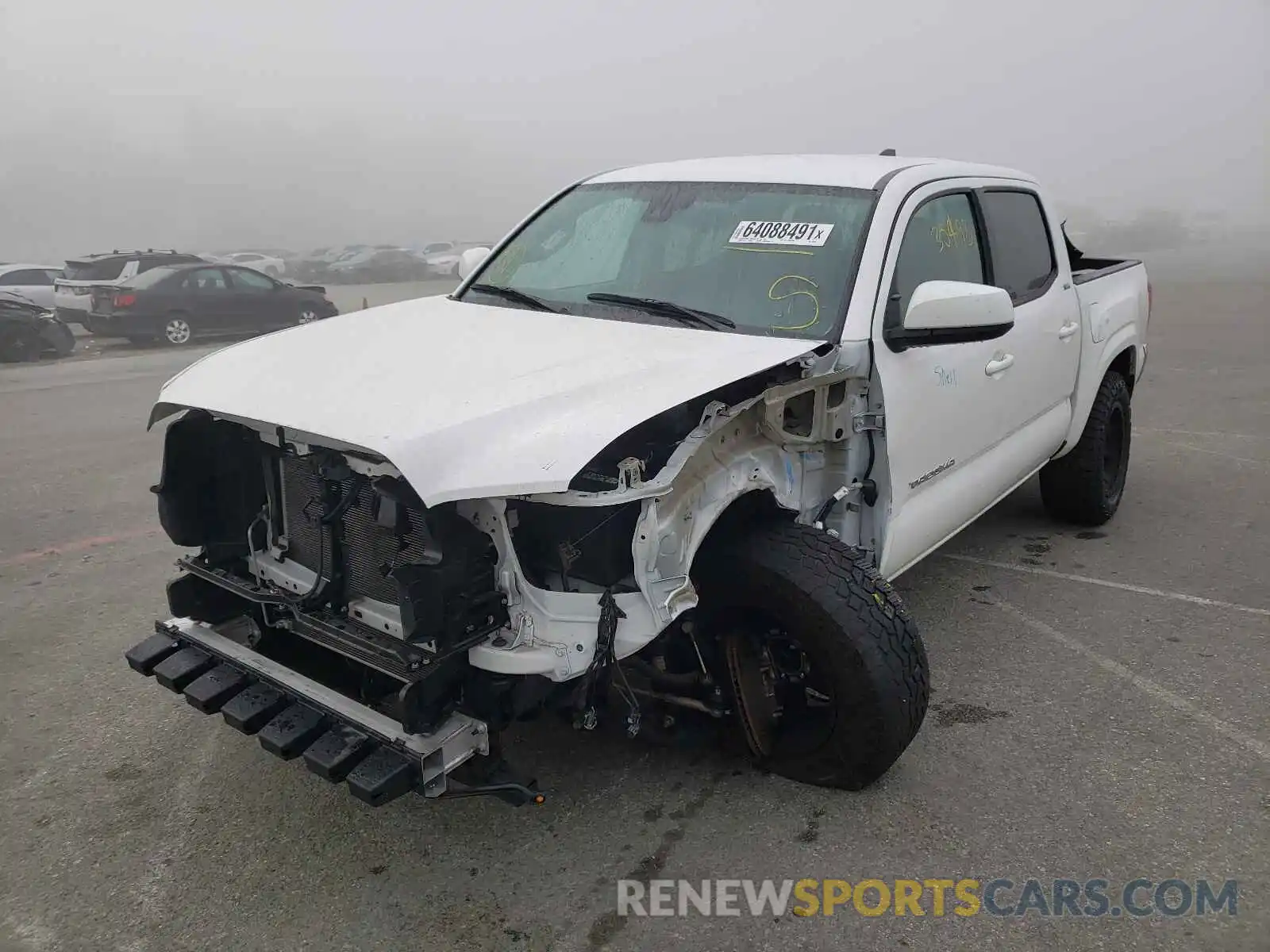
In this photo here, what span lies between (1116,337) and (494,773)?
431 centimetres

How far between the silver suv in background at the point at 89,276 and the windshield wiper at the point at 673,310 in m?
14.3

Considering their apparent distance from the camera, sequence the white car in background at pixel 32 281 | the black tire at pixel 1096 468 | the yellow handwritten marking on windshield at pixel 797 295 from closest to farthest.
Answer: the yellow handwritten marking on windshield at pixel 797 295 < the black tire at pixel 1096 468 < the white car in background at pixel 32 281

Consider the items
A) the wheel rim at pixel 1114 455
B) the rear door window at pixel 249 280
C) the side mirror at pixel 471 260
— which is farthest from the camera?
the rear door window at pixel 249 280

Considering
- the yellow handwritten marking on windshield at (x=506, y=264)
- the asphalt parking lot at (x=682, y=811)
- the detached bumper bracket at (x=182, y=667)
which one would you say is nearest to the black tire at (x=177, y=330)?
the asphalt parking lot at (x=682, y=811)

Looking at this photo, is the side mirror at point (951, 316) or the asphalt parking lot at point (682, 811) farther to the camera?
the side mirror at point (951, 316)

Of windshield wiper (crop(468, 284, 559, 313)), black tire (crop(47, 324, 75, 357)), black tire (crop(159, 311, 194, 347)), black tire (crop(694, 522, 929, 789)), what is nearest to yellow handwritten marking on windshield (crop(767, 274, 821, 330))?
black tire (crop(694, 522, 929, 789))

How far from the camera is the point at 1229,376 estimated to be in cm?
1019

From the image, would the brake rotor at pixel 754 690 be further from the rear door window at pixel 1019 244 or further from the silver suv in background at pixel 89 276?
the silver suv in background at pixel 89 276

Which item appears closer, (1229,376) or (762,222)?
(762,222)

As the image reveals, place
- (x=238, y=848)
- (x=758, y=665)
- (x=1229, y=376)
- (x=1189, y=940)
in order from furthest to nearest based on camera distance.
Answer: (x=1229, y=376)
(x=758, y=665)
(x=238, y=848)
(x=1189, y=940)

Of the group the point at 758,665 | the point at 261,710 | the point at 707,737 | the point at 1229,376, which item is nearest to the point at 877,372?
the point at 758,665

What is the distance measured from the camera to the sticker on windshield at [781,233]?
12.0ft

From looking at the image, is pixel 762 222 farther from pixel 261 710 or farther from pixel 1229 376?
pixel 1229 376

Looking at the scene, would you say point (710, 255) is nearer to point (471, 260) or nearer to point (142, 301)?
point (471, 260)
